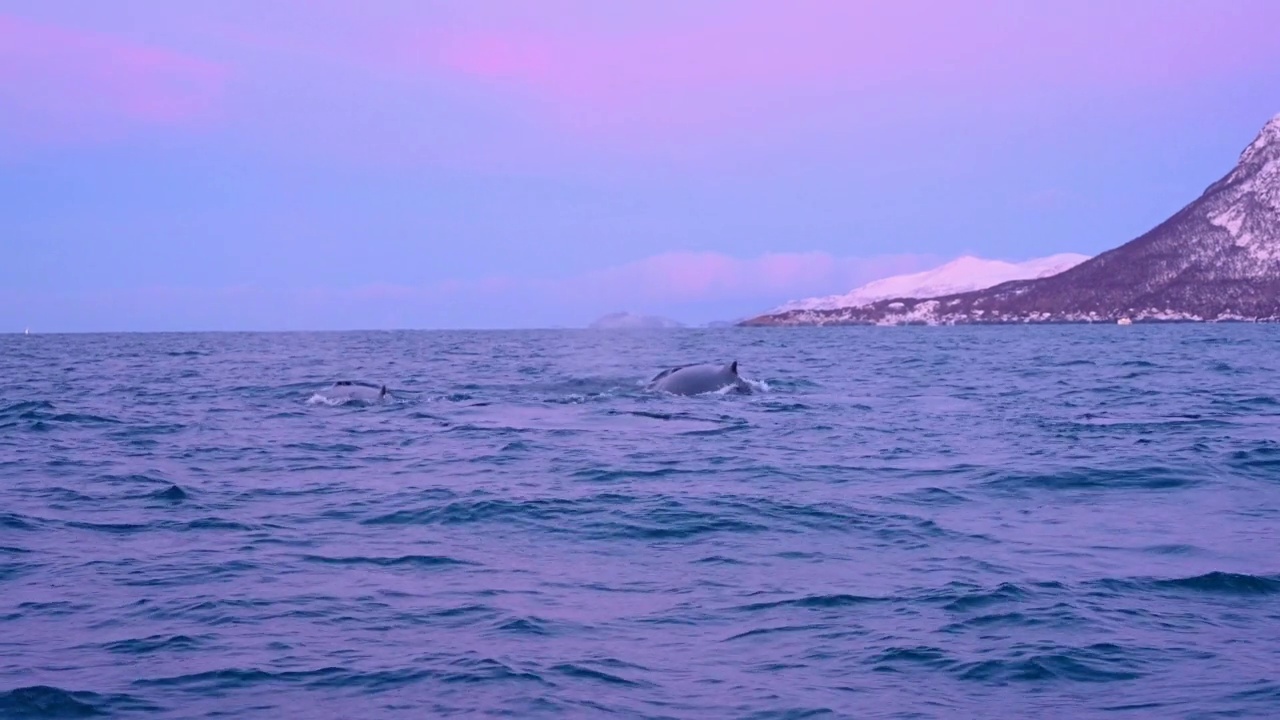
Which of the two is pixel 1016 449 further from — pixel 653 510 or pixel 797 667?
pixel 797 667

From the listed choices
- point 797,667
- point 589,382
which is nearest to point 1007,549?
point 797,667

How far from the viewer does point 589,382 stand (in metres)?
42.3

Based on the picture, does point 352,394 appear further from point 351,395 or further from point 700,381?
point 700,381

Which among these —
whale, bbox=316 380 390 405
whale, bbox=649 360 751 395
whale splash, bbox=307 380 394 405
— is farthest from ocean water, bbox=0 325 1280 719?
whale, bbox=649 360 751 395

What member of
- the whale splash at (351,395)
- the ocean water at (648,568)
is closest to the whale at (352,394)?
the whale splash at (351,395)

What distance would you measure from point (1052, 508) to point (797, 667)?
793 cm

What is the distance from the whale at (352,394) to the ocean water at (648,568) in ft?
18.4

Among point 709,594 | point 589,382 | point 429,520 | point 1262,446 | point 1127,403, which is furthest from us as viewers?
point 589,382

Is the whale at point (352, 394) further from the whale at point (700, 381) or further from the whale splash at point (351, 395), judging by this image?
the whale at point (700, 381)

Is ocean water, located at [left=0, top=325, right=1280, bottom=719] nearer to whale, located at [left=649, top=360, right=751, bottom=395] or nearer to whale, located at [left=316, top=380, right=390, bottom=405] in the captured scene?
whale, located at [left=316, top=380, right=390, bottom=405]

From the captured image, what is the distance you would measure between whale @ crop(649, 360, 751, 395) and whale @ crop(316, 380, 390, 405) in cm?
812

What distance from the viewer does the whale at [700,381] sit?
3644 centimetres

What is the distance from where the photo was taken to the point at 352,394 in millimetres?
34344

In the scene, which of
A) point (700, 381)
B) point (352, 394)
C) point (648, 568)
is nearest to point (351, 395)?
point (352, 394)
